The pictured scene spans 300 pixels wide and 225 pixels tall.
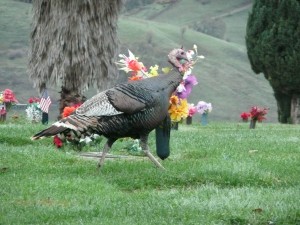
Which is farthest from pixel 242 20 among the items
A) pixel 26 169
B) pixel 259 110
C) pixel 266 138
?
pixel 26 169

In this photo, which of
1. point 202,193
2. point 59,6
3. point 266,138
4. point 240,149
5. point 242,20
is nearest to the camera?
point 202,193

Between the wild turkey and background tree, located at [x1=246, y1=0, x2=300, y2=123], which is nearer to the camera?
the wild turkey

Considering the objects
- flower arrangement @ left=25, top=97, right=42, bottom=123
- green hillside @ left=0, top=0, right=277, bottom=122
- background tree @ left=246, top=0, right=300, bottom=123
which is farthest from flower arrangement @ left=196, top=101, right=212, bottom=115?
green hillside @ left=0, top=0, right=277, bottom=122

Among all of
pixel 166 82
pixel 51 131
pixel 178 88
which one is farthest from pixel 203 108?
pixel 51 131

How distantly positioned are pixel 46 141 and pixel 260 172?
6.79 m

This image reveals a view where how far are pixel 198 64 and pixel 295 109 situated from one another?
41351 millimetres

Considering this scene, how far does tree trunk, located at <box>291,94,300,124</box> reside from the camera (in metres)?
37.1

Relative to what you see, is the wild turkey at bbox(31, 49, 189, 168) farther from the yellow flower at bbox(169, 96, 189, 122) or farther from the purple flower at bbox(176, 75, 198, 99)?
the yellow flower at bbox(169, 96, 189, 122)

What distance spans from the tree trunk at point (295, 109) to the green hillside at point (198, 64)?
2333 cm

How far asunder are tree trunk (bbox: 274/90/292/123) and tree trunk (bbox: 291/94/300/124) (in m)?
0.33

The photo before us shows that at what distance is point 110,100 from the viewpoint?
1172cm

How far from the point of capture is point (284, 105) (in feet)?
125

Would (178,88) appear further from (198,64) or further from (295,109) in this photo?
(198,64)

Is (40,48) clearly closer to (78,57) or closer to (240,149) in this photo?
(78,57)
